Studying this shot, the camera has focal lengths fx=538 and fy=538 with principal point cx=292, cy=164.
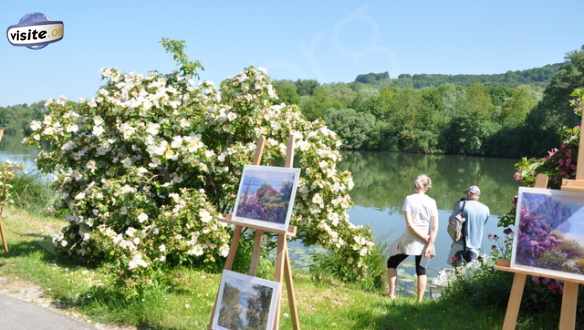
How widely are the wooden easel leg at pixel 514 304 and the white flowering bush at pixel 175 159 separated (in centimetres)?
328

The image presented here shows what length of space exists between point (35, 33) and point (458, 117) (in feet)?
205

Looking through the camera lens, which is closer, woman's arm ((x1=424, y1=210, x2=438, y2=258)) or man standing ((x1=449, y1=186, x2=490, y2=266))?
woman's arm ((x1=424, y1=210, x2=438, y2=258))

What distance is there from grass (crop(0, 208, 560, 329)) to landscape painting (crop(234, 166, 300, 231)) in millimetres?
1332

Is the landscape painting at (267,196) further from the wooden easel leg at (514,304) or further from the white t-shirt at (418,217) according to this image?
the white t-shirt at (418,217)

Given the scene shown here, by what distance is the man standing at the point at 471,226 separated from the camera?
790 centimetres

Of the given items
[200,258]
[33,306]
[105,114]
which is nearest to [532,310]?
[200,258]

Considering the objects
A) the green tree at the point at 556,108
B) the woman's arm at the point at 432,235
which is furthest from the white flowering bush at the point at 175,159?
the green tree at the point at 556,108

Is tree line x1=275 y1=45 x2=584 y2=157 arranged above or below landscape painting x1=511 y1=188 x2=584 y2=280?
above

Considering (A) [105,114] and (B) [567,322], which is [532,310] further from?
(A) [105,114]

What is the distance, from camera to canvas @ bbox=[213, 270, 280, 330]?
4.27 meters

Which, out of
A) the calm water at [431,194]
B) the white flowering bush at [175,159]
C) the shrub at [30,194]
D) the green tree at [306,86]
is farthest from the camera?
the green tree at [306,86]

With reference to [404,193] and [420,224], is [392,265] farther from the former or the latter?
[404,193]

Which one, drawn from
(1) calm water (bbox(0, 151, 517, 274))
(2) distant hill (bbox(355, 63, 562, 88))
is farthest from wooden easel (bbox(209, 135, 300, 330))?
(2) distant hill (bbox(355, 63, 562, 88))

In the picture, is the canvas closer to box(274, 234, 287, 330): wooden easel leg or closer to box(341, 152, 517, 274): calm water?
box(274, 234, 287, 330): wooden easel leg
